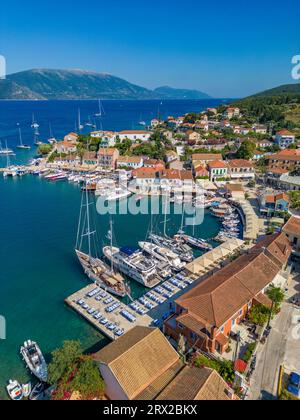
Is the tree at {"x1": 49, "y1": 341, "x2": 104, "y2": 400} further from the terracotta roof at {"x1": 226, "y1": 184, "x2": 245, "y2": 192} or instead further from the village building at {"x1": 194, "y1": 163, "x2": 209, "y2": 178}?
the village building at {"x1": 194, "y1": 163, "x2": 209, "y2": 178}

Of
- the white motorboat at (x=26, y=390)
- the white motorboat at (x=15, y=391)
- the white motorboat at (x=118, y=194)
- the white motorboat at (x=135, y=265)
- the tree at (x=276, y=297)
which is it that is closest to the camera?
the white motorboat at (x=15, y=391)

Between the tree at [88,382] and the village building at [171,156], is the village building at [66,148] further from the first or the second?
the tree at [88,382]

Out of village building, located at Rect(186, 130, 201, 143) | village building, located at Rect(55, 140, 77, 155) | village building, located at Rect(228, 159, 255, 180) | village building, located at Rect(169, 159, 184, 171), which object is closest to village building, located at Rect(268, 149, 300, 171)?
village building, located at Rect(228, 159, 255, 180)

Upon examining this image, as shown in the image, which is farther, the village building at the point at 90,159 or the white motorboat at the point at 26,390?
the village building at the point at 90,159

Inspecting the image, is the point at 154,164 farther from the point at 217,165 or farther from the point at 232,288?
the point at 232,288

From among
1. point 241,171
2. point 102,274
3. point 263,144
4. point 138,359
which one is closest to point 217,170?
point 241,171

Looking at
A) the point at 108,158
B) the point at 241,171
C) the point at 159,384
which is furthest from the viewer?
the point at 108,158

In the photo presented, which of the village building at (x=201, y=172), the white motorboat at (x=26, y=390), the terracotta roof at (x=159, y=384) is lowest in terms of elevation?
the white motorboat at (x=26, y=390)

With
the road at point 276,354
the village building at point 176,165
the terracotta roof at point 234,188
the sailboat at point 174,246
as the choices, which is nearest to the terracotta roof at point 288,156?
the terracotta roof at point 234,188
